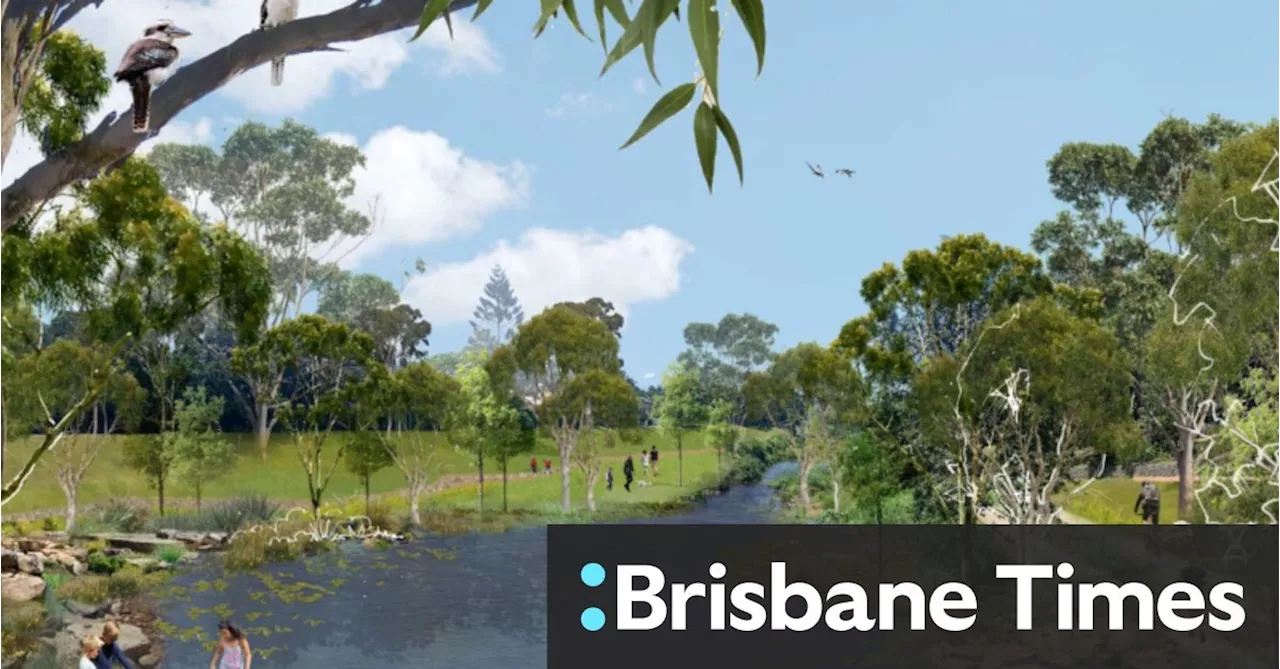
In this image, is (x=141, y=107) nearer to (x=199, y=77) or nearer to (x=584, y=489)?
(x=199, y=77)

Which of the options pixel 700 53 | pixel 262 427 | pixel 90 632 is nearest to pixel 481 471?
pixel 262 427

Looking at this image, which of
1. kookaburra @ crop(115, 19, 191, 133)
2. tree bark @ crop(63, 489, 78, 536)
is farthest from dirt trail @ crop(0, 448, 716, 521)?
kookaburra @ crop(115, 19, 191, 133)

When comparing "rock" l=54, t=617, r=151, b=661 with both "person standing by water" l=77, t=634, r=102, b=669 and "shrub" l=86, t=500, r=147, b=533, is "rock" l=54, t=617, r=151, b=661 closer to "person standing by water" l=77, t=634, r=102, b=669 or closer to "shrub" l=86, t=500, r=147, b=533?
"person standing by water" l=77, t=634, r=102, b=669

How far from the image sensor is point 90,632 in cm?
843

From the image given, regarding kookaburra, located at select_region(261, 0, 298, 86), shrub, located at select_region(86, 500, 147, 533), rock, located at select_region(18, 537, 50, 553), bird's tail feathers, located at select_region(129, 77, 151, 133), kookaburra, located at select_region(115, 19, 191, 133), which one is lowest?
rock, located at select_region(18, 537, 50, 553)

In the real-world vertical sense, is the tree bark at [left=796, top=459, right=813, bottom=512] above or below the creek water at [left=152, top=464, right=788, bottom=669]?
above

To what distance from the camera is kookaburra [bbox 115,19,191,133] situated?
3.10 metres

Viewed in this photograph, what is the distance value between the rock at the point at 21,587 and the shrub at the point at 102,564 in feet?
3.30

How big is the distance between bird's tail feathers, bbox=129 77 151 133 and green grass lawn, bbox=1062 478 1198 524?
834 cm

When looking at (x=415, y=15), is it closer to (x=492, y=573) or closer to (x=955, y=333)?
(x=955, y=333)

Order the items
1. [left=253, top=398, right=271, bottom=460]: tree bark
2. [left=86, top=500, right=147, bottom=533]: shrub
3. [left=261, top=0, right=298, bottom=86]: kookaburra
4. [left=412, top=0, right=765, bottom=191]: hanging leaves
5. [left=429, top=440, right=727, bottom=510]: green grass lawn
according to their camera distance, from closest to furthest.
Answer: [left=412, top=0, right=765, bottom=191]: hanging leaves
[left=261, top=0, right=298, bottom=86]: kookaburra
[left=86, top=500, right=147, bottom=533]: shrub
[left=253, top=398, right=271, bottom=460]: tree bark
[left=429, top=440, right=727, bottom=510]: green grass lawn

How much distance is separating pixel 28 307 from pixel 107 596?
3.14 metres

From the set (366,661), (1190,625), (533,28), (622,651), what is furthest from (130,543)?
(533,28)

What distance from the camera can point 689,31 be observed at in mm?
844
